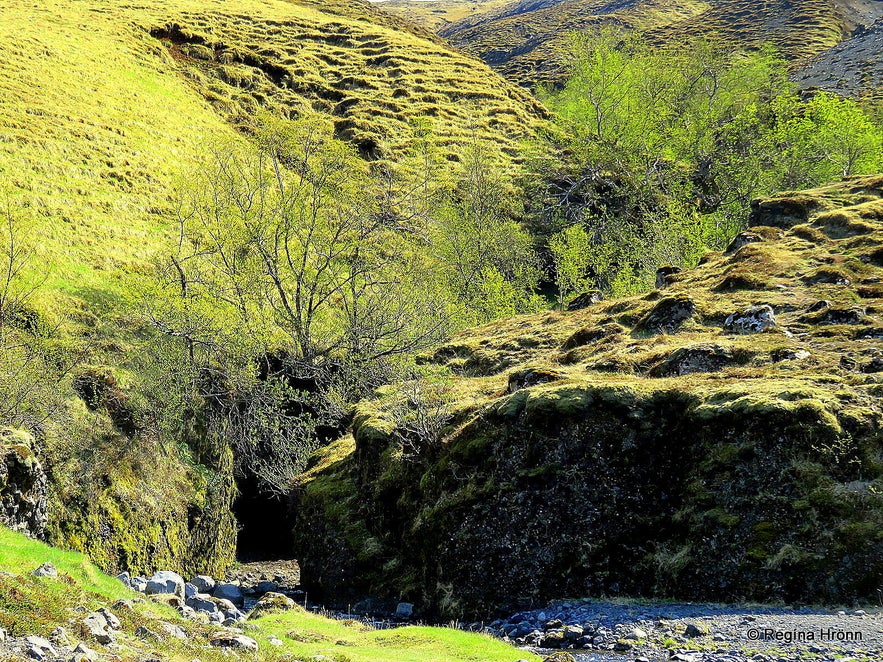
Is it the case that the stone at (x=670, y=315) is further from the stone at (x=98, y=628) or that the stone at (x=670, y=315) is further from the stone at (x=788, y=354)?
the stone at (x=98, y=628)

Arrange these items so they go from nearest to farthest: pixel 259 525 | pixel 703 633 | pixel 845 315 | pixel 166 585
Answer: pixel 703 633, pixel 166 585, pixel 845 315, pixel 259 525

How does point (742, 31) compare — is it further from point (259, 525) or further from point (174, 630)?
point (174, 630)

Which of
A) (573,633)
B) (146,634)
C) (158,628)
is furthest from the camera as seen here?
(573,633)

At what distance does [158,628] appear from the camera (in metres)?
10.2

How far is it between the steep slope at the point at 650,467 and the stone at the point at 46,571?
9647mm

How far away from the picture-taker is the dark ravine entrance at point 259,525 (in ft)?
104

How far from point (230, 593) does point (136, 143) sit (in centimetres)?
4902

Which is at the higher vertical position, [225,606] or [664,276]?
[664,276]

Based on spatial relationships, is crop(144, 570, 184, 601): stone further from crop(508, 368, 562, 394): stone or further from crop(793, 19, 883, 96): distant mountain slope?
crop(793, 19, 883, 96): distant mountain slope

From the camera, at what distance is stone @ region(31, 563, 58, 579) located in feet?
33.9

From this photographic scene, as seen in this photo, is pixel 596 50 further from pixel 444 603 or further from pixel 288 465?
pixel 444 603

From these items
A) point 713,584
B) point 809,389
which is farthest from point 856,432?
point 713,584

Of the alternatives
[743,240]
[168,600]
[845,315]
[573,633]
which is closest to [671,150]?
[743,240]

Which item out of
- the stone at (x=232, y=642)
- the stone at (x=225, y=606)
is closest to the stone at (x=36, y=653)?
the stone at (x=232, y=642)
